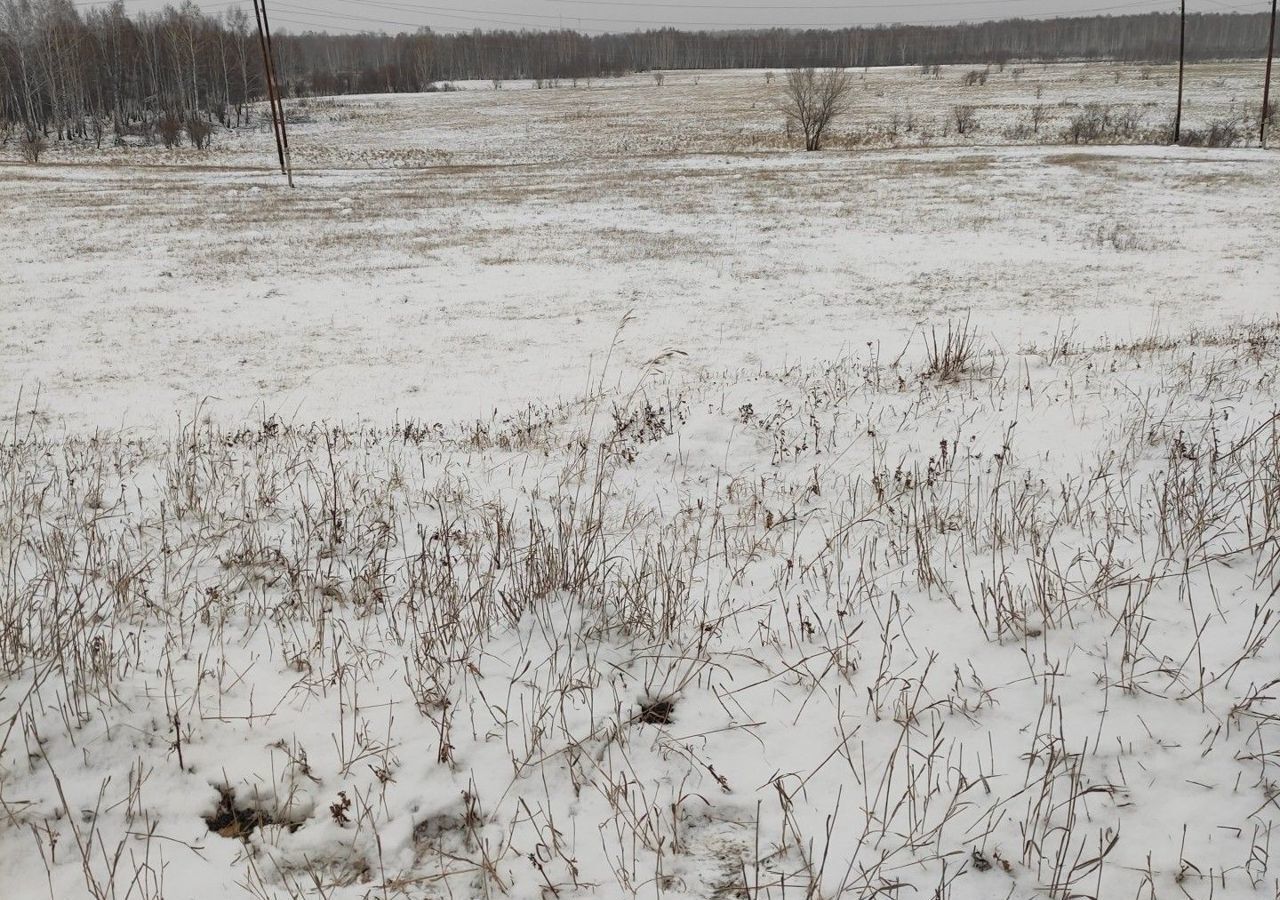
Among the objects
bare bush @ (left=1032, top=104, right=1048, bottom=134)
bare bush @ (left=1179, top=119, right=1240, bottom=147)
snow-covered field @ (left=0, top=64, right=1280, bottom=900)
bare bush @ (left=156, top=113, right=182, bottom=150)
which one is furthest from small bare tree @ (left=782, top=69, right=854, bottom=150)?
bare bush @ (left=156, top=113, right=182, bottom=150)

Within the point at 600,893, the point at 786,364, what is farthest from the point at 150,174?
the point at 600,893

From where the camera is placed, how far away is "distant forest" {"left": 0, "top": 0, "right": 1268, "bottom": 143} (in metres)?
60.6

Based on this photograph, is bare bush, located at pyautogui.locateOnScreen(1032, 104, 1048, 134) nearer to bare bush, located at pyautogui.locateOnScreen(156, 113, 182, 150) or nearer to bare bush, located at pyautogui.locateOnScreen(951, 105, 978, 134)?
bare bush, located at pyautogui.locateOnScreen(951, 105, 978, 134)

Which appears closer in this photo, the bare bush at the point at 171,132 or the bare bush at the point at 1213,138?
the bare bush at the point at 1213,138

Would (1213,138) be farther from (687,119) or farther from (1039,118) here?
(687,119)

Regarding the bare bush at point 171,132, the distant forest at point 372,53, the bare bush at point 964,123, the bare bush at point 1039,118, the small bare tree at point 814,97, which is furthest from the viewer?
the distant forest at point 372,53

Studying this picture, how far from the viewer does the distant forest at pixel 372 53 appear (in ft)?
199

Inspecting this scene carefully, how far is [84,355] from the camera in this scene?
12023 millimetres

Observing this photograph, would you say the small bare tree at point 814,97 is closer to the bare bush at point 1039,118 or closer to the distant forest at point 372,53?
the bare bush at point 1039,118

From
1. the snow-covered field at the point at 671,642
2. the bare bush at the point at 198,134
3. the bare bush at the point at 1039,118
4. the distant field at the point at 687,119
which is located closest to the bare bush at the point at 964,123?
the distant field at the point at 687,119

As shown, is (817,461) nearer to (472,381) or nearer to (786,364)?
(786,364)

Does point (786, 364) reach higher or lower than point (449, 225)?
lower

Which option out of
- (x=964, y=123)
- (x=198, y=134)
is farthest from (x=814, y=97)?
(x=198, y=134)

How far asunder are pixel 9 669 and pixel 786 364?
9417mm
